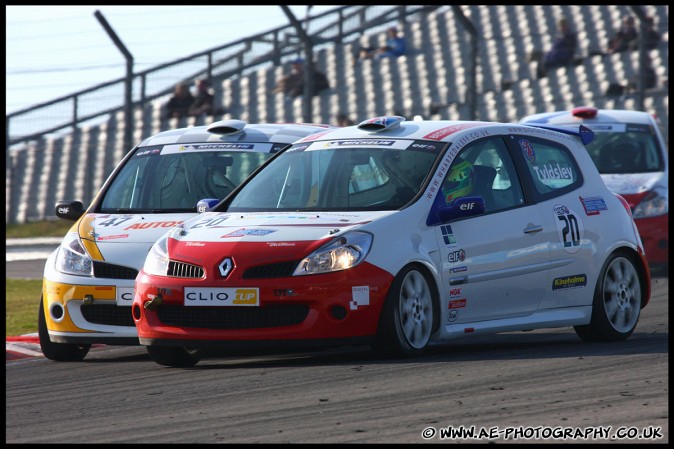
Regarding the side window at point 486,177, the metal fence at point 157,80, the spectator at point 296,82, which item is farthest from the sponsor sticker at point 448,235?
the spectator at point 296,82

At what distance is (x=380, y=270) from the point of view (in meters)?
7.93

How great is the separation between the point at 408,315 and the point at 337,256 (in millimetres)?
566

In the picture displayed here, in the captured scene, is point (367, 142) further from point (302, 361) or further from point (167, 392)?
point (167, 392)

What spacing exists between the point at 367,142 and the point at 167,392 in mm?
2554

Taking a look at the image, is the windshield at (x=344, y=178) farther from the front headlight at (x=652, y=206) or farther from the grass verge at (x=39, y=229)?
the grass verge at (x=39, y=229)

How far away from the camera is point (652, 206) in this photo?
48.3ft

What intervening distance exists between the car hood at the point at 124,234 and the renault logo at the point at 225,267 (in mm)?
1118

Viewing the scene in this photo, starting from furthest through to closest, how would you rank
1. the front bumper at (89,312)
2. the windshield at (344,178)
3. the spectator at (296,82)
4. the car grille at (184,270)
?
the spectator at (296,82), the front bumper at (89,312), the windshield at (344,178), the car grille at (184,270)

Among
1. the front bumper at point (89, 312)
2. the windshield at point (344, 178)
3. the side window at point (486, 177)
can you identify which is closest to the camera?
the windshield at point (344, 178)

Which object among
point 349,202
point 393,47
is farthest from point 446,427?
point 393,47

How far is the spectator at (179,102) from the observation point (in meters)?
22.5

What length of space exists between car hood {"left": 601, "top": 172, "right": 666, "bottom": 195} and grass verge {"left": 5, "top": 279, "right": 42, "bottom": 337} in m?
6.09

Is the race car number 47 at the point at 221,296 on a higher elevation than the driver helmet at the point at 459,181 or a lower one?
lower

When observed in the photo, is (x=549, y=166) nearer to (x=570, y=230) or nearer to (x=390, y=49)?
(x=570, y=230)
